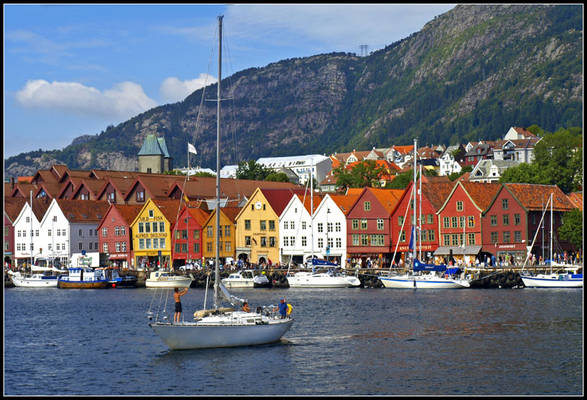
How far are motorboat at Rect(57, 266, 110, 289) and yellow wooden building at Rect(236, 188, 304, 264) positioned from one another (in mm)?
24617

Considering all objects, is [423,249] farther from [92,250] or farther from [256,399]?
[256,399]

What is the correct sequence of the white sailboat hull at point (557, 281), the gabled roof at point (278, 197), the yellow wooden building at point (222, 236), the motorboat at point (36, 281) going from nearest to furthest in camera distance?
the white sailboat hull at point (557, 281), the motorboat at point (36, 281), the gabled roof at point (278, 197), the yellow wooden building at point (222, 236)

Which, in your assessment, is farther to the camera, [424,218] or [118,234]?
[118,234]

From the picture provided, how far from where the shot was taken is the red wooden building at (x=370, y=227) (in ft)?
429

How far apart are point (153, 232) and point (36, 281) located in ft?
75.1

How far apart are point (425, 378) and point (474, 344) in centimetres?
1251

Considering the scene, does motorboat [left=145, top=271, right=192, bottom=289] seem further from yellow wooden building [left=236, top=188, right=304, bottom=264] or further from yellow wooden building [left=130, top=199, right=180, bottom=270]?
yellow wooden building [left=130, top=199, right=180, bottom=270]

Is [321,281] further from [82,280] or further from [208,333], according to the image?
[208,333]

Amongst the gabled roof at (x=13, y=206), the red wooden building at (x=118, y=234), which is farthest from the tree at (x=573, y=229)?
the gabled roof at (x=13, y=206)

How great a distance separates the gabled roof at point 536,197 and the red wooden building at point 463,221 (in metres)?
3.25

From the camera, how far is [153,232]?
5743 inches

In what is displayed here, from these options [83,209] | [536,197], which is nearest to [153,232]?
[83,209]

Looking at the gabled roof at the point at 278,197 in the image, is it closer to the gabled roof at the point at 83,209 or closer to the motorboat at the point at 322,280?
the motorboat at the point at 322,280

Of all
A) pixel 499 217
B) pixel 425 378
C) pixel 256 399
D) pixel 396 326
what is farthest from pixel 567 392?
pixel 499 217
